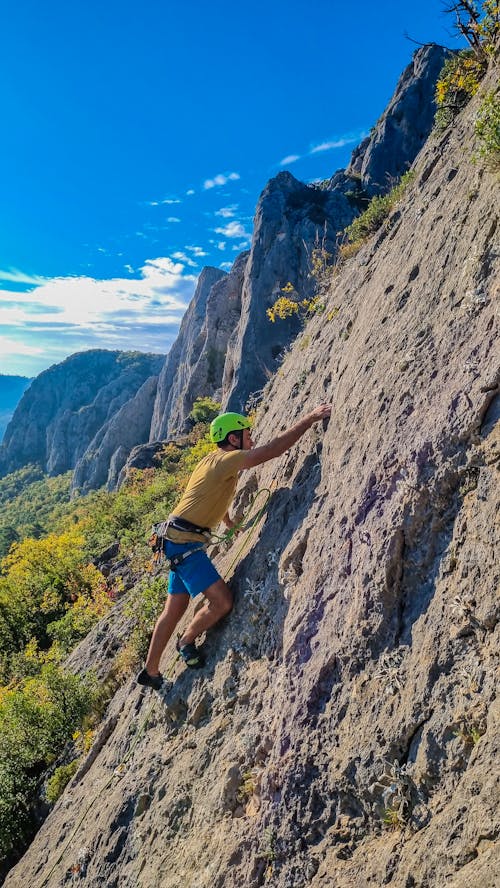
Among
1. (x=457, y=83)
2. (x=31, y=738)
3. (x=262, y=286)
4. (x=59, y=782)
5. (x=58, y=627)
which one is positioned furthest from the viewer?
(x=262, y=286)

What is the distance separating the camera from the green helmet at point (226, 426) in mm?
5938

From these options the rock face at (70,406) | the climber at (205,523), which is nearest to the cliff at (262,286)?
the climber at (205,523)

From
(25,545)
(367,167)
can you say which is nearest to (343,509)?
(25,545)

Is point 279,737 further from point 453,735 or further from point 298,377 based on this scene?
point 298,377

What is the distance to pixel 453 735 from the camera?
288cm

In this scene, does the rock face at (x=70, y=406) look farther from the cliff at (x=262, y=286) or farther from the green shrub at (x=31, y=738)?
the green shrub at (x=31, y=738)

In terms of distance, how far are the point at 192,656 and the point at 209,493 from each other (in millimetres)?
1859

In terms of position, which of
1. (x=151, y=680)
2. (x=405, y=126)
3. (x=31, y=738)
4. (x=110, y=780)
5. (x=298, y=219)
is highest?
(x=405, y=126)

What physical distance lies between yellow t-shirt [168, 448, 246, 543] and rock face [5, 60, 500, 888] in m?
0.60

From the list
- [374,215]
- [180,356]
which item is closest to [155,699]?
[374,215]

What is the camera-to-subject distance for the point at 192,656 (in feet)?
18.8

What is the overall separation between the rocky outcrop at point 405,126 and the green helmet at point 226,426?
45022mm

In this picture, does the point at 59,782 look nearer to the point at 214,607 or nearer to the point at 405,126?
the point at 214,607

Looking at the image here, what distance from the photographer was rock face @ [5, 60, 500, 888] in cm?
296
